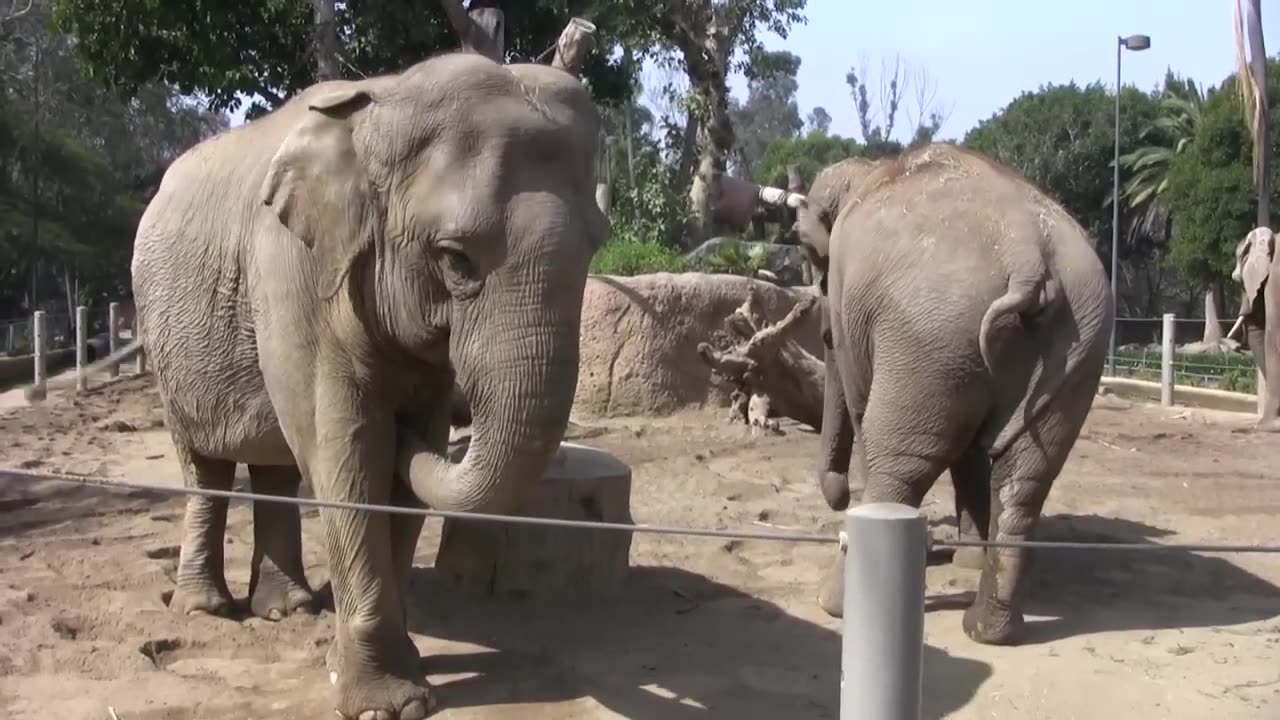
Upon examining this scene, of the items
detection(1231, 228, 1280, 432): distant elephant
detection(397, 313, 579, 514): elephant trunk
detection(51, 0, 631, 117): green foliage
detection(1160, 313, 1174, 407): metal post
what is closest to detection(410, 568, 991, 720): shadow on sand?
detection(397, 313, 579, 514): elephant trunk

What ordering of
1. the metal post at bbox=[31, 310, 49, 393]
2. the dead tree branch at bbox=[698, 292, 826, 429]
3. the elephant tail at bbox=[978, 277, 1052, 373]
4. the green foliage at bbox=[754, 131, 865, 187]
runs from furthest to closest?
the green foliage at bbox=[754, 131, 865, 187], the metal post at bbox=[31, 310, 49, 393], the dead tree branch at bbox=[698, 292, 826, 429], the elephant tail at bbox=[978, 277, 1052, 373]

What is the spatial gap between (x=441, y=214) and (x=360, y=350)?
68cm

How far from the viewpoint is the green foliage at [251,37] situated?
13391 mm

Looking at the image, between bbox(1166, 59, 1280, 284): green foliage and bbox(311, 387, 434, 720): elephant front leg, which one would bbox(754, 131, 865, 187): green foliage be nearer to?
bbox(1166, 59, 1280, 284): green foliage

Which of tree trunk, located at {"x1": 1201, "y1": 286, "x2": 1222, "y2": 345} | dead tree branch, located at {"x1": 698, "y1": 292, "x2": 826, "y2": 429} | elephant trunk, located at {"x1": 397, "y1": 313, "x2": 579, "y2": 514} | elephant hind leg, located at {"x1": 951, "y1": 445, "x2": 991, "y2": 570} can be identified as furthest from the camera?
tree trunk, located at {"x1": 1201, "y1": 286, "x2": 1222, "y2": 345}

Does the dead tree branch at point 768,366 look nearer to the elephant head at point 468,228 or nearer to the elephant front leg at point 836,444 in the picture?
the elephant front leg at point 836,444

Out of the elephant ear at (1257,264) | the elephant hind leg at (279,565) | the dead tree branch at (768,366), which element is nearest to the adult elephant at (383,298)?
the elephant hind leg at (279,565)

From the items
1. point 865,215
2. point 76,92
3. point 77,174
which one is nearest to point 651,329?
point 865,215

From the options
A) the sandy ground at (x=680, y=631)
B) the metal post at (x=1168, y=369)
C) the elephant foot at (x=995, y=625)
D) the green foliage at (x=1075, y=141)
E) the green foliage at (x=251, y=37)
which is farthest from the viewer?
the green foliage at (x=1075, y=141)

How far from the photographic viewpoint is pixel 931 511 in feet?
26.1

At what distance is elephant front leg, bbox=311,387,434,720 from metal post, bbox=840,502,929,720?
7.63 ft

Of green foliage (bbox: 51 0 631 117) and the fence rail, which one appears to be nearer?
the fence rail

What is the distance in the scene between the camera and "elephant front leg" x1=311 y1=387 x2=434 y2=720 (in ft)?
13.8

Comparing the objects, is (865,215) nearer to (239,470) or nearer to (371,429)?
(371,429)
